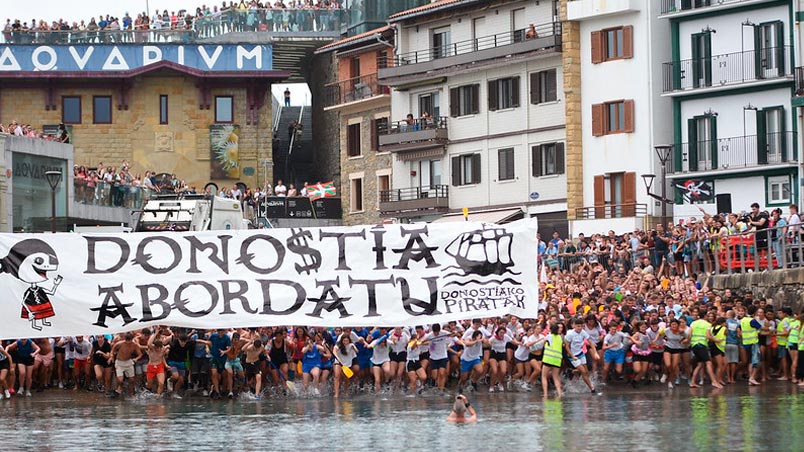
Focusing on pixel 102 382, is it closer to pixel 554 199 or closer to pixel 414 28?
pixel 554 199

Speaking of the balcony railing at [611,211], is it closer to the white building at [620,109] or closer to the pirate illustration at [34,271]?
the white building at [620,109]

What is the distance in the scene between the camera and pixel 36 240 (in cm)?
3338

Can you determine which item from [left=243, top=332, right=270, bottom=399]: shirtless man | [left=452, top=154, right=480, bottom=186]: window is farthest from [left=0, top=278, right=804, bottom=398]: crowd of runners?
[left=452, top=154, right=480, bottom=186]: window

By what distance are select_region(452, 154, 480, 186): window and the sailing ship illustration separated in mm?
38938

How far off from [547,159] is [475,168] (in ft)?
14.5

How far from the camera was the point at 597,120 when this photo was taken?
2598 inches

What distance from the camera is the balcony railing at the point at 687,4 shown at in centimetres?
6200

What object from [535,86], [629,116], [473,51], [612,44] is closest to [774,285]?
[629,116]

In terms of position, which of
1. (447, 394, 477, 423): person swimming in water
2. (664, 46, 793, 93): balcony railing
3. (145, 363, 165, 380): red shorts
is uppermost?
(664, 46, 793, 93): balcony railing

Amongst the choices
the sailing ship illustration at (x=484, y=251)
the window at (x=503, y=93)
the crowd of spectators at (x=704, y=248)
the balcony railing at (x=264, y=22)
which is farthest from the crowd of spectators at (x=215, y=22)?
the sailing ship illustration at (x=484, y=251)

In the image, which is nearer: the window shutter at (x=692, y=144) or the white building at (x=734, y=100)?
the white building at (x=734, y=100)

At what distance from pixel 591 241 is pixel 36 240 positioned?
22475 millimetres

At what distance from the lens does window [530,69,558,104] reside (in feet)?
224

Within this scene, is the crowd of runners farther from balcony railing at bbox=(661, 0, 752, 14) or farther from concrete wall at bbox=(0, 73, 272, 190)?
concrete wall at bbox=(0, 73, 272, 190)
